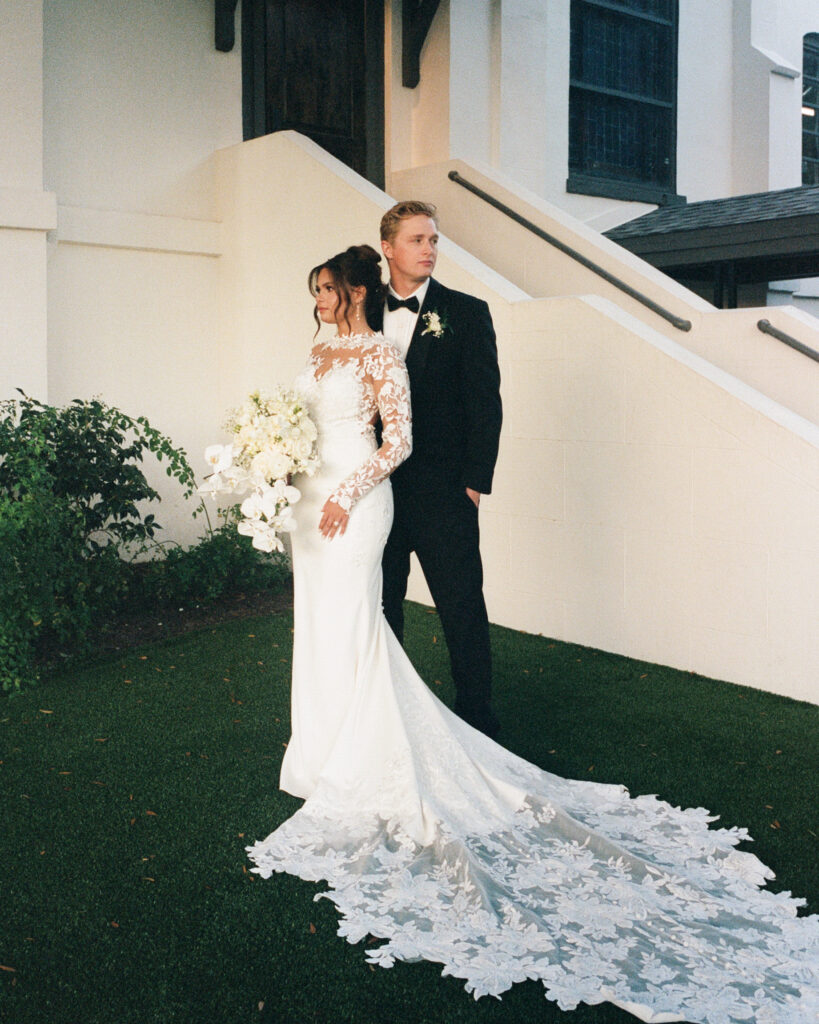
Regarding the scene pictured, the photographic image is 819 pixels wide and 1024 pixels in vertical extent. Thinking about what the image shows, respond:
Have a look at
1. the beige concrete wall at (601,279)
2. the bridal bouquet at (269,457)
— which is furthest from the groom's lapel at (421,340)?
the beige concrete wall at (601,279)

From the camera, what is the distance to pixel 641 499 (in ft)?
18.7

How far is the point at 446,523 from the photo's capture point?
4273 millimetres

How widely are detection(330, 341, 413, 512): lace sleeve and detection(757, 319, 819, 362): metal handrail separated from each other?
3.63m

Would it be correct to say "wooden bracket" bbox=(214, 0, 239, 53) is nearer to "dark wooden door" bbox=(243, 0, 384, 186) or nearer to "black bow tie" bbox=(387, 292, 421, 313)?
"dark wooden door" bbox=(243, 0, 384, 186)

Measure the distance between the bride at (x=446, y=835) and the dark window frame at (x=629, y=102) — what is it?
288 inches

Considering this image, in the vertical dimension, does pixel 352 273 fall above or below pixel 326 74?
below

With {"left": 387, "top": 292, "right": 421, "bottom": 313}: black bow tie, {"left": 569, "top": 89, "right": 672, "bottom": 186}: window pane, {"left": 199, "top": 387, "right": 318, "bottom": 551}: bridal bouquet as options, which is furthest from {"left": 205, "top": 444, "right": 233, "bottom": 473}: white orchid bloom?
{"left": 569, "top": 89, "right": 672, "bottom": 186}: window pane

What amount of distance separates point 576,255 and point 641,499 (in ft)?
8.70

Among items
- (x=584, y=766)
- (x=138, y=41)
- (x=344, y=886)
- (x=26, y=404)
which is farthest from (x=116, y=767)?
(x=138, y=41)

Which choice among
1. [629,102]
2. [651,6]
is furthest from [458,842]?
[651,6]

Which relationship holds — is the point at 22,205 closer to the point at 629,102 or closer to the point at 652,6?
the point at 629,102

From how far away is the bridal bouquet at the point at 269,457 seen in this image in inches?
146

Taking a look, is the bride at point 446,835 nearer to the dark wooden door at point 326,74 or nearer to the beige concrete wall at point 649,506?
the beige concrete wall at point 649,506

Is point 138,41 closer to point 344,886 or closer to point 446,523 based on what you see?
point 446,523
